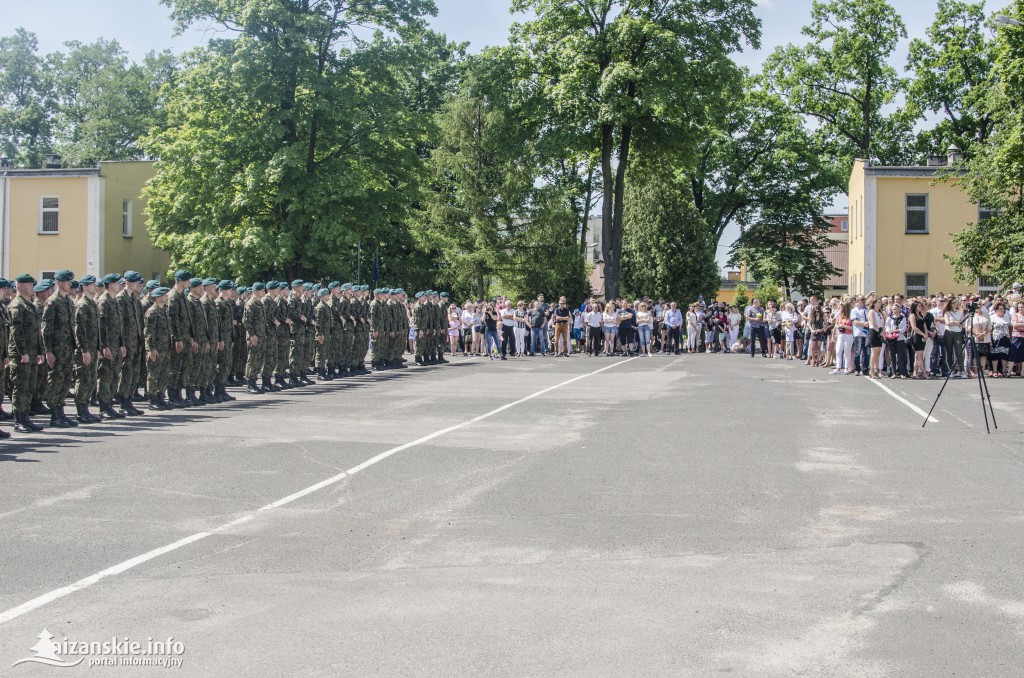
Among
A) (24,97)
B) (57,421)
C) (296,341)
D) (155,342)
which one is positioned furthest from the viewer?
(24,97)

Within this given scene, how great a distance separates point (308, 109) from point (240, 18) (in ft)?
11.7

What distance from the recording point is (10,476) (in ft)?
34.2

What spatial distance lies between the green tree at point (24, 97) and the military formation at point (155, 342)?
198ft

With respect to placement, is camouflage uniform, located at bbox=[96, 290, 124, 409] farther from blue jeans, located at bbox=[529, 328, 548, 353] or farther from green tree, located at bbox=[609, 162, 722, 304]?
green tree, located at bbox=[609, 162, 722, 304]

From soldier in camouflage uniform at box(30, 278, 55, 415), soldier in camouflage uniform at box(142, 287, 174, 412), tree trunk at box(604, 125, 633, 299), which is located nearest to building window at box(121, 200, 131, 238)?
tree trunk at box(604, 125, 633, 299)

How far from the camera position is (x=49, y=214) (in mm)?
48188

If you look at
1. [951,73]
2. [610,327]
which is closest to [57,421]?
[610,327]

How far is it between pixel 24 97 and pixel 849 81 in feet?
186

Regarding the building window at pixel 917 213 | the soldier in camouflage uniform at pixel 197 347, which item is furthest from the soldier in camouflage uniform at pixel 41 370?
the building window at pixel 917 213

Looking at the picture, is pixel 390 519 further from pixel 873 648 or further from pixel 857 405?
pixel 857 405

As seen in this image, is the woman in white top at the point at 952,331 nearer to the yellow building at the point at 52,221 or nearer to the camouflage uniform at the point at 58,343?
the camouflage uniform at the point at 58,343

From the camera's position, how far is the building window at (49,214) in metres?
48.2

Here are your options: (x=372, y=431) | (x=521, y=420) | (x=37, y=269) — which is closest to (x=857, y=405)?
(x=521, y=420)

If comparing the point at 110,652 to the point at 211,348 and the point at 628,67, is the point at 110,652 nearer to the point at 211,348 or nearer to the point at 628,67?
the point at 211,348
